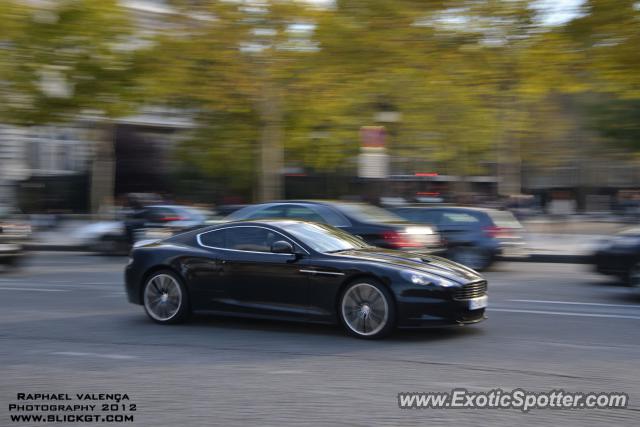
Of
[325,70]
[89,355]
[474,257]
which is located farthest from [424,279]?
[325,70]

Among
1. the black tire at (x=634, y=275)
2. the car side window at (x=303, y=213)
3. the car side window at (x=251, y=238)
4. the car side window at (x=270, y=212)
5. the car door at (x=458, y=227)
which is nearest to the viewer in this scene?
the car side window at (x=251, y=238)

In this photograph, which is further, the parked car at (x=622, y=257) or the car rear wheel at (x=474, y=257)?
the car rear wheel at (x=474, y=257)

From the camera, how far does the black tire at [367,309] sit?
28.0 ft

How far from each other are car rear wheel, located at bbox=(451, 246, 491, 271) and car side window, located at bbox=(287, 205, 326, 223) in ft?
13.4

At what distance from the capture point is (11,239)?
1711cm

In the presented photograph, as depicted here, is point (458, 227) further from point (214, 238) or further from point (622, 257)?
point (214, 238)

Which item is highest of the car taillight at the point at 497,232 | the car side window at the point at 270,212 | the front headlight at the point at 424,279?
the car side window at the point at 270,212

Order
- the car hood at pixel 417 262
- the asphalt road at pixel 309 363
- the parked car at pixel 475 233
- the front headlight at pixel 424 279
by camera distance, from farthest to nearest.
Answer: the parked car at pixel 475 233
the car hood at pixel 417 262
the front headlight at pixel 424 279
the asphalt road at pixel 309 363

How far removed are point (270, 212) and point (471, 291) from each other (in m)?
6.88

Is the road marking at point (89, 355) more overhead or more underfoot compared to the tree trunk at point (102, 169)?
more underfoot

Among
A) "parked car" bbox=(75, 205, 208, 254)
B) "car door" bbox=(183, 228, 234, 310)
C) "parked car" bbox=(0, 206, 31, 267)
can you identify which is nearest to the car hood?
"car door" bbox=(183, 228, 234, 310)

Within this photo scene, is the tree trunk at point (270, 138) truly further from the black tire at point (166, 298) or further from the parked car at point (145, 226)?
the black tire at point (166, 298)

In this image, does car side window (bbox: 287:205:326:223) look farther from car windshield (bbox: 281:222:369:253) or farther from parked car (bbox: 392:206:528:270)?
car windshield (bbox: 281:222:369:253)

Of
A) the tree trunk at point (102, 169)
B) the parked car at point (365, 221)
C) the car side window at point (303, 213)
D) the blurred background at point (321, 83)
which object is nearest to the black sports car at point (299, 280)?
the parked car at point (365, 221)
